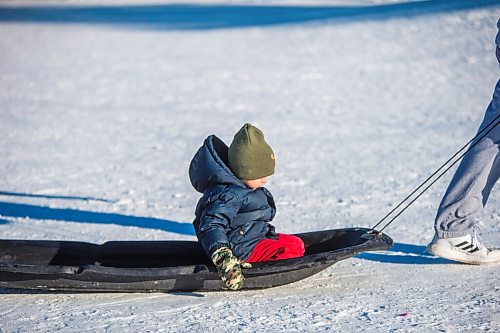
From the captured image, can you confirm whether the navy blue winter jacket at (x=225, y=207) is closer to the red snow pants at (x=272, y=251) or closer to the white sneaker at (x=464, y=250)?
the red snow pants at (x=272, y=251)

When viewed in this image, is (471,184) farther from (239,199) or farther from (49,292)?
(49,292)

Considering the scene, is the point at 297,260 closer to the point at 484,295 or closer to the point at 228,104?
the point at 484,295

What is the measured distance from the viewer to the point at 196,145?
27.2 ft

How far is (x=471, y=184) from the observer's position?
4.33 meters

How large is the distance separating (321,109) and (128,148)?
7.88 ft

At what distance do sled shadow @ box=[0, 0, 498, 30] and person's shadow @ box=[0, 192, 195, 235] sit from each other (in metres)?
10.6

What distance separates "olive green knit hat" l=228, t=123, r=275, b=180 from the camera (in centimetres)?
414

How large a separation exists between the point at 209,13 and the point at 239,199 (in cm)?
1522

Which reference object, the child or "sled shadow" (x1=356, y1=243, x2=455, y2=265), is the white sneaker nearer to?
"sled shadow" (x1=356, y1=243, x2=455, y2=265)

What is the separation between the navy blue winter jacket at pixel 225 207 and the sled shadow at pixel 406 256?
0.75 meters

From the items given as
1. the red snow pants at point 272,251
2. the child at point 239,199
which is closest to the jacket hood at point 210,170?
the child at point 239,199

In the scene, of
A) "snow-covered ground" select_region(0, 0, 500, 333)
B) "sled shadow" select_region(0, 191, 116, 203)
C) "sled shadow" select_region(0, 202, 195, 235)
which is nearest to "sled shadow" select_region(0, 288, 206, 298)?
"snow-covered ground" select_region(0, 0, 500, 333)

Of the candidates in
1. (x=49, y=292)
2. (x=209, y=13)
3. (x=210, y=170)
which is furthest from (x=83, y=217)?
(x=209, y=13)

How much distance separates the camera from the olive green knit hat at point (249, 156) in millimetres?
4145
